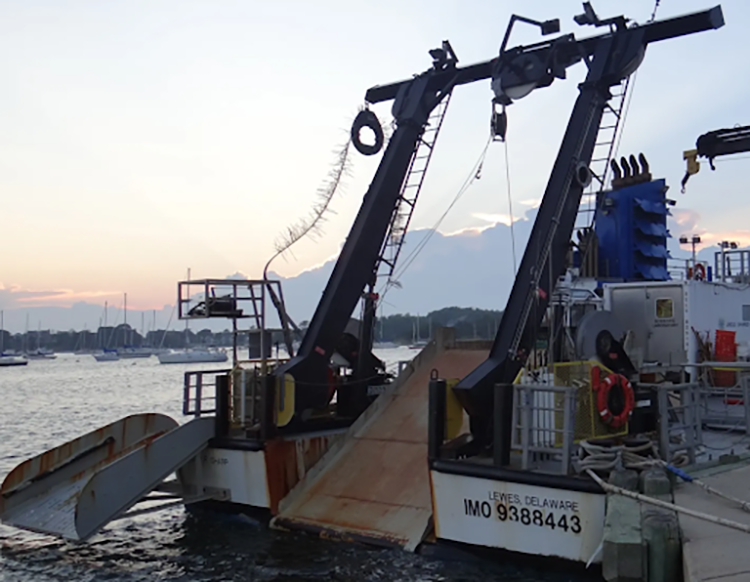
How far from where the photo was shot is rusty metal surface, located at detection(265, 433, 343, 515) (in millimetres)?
11961

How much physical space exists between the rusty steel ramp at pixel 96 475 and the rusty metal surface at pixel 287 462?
127cm

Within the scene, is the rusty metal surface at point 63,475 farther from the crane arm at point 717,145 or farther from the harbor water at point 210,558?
the crane arm at point 717,145

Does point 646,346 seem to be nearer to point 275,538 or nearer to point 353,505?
point 353,505

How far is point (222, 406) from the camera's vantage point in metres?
12.7

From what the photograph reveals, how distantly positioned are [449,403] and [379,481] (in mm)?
2012

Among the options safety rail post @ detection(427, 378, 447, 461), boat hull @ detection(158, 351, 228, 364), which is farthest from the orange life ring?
boat hull @ detection(158, 351, 228, 364)

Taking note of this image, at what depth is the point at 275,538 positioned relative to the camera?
11.3 meters

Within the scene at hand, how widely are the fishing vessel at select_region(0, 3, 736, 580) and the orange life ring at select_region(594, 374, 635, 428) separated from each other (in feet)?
0.10

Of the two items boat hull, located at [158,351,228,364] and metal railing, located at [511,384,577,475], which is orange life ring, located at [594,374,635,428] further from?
boat hull, located at [158,351,228,364]

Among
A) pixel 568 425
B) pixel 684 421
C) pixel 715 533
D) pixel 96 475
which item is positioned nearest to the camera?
pixel 715 533

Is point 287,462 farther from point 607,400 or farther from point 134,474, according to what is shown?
point 607,400

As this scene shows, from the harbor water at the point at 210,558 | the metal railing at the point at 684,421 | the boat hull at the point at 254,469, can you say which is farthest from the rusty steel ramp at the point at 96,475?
the metal railing at the point at 684,421

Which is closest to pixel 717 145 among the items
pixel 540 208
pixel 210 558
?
pixel 540 208

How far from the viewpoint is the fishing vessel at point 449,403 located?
9367mm
